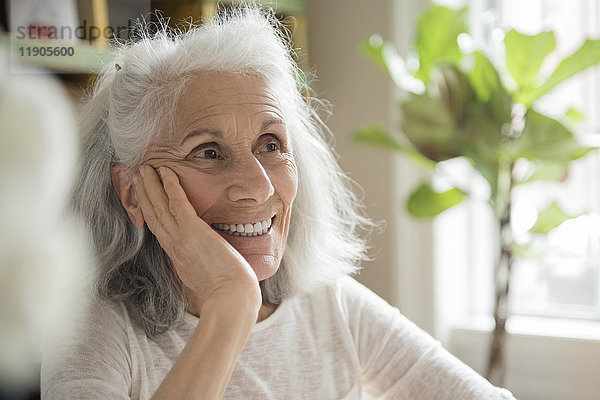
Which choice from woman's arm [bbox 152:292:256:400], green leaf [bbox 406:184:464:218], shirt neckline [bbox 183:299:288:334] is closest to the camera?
woman's arm [bbox 152:292:256:400]

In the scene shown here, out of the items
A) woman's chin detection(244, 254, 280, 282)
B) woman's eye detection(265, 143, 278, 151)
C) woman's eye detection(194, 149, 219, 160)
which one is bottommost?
woman's chin detection(244, 254, 280, 282)

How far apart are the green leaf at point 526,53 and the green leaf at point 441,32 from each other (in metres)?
0.15

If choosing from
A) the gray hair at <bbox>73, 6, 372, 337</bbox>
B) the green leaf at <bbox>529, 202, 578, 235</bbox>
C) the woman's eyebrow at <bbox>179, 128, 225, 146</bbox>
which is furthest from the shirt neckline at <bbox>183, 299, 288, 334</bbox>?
the green leaf at <bbox>529, 202, 578, 235</bbox>

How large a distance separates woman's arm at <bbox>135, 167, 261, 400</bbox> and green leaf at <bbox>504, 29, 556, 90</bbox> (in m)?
1.03

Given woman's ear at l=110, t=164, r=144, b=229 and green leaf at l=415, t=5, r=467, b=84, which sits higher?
green leaf at l=415, t=5, r=467, b=84

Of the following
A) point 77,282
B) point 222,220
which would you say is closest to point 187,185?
point 222,220

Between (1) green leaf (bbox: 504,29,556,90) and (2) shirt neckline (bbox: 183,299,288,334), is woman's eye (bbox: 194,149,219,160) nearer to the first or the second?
(2) shirt neckline (bbox: 183,299,288,334)

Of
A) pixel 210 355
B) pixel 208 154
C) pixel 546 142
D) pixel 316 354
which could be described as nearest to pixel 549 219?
pixel 546 142

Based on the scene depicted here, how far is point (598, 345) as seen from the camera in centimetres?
194

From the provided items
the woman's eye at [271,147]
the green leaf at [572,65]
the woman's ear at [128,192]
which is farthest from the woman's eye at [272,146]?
the green leaf at [572,65]

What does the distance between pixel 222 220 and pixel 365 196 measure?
1252 millimetres

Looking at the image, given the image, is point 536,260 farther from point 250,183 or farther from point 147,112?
point 147,112

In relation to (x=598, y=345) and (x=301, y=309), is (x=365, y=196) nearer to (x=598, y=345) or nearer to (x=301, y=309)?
(x=598, y=345)

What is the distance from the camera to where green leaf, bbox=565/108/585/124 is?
184 cm
